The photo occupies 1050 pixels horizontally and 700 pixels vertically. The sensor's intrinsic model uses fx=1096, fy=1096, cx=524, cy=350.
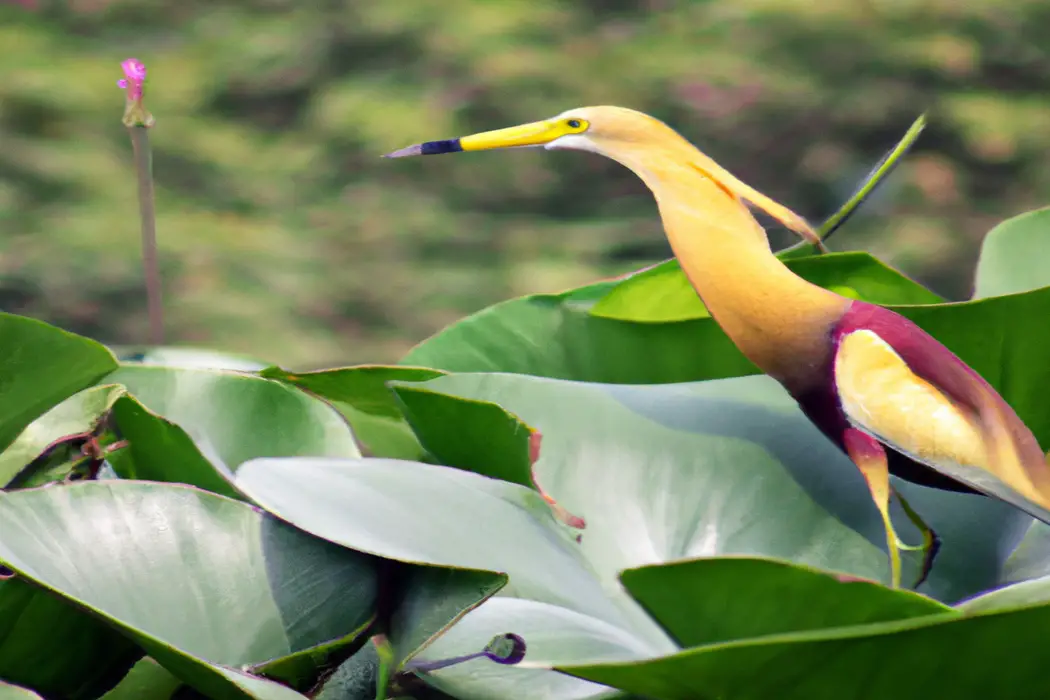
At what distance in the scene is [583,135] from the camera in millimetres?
366

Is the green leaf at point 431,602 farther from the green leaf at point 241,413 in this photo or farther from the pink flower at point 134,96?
the pink flower at point 134,96

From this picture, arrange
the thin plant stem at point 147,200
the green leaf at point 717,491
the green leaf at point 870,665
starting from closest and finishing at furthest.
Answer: the green leaf at point 870,665 → the green leaf at point 717,491 → the thin plant stem at point 147,200

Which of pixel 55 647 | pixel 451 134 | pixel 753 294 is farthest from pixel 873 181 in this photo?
pixel 451 134

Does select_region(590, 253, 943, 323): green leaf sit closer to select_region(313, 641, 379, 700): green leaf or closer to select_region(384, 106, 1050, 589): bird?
select_region(384, 106, 1050, 589): bird

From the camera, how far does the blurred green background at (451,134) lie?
3141mm

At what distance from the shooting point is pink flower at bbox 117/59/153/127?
0.41 meters

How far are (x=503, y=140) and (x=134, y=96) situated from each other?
15cm

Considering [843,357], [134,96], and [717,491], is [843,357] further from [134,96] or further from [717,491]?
[134,96]

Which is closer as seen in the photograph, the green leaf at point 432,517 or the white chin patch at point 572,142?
the green leaf at point 432,517

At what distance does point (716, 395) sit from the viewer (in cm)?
35

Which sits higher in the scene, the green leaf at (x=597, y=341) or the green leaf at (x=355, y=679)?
the green leaf at (x=597, y=341)

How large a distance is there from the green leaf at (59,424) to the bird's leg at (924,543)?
24 centimetres

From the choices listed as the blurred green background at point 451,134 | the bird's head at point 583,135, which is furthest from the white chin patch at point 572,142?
the blurred green background at point 451,134

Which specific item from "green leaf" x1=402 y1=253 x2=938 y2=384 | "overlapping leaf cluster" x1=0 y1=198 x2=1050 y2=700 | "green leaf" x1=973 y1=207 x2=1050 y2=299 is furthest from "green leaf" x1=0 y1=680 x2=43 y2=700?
"green leaf" x1=973 y1=207 x2=1050 y2=299
